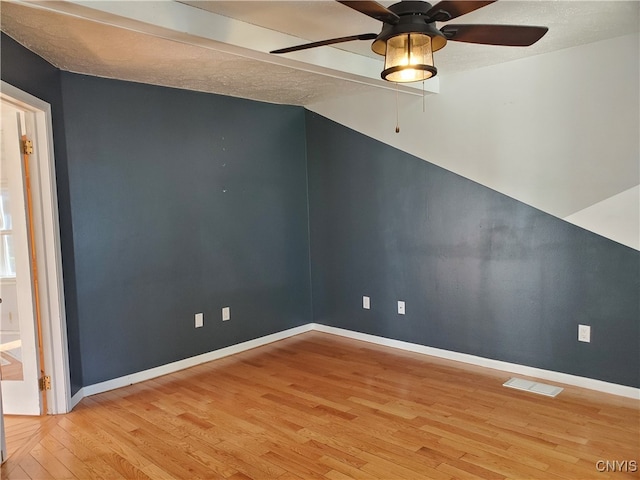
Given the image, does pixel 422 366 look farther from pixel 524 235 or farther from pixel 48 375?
pixel 48 375

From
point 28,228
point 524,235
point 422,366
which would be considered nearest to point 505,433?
point 422,366

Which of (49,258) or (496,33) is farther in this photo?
(49,258)

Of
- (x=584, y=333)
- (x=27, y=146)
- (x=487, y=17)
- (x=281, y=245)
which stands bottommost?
(x=584, y=333)

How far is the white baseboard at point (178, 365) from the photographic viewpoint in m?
3.48

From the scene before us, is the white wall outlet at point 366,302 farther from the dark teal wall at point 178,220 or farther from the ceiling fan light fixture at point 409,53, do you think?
the ceiling fan light fixture at point 409,53

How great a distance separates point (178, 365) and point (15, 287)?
1404 mm

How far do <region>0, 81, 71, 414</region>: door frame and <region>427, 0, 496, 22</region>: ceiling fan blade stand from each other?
93.9 inches

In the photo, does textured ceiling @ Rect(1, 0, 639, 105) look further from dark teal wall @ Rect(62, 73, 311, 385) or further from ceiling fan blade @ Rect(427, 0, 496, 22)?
ceiling fan blade @ Rect(427, 0, 496, 22)

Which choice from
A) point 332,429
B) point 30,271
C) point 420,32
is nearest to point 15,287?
point 30,271

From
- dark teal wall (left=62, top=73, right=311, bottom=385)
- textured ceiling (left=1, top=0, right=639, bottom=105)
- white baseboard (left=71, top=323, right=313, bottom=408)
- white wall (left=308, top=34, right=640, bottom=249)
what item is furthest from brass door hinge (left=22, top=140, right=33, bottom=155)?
white wall (left=308, top=34, right=640, bottom=249)

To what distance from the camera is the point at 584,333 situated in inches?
132

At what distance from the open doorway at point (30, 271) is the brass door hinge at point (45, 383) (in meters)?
0.01

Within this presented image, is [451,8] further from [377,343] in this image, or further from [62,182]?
[377,343]

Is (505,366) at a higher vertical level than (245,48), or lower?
lower
